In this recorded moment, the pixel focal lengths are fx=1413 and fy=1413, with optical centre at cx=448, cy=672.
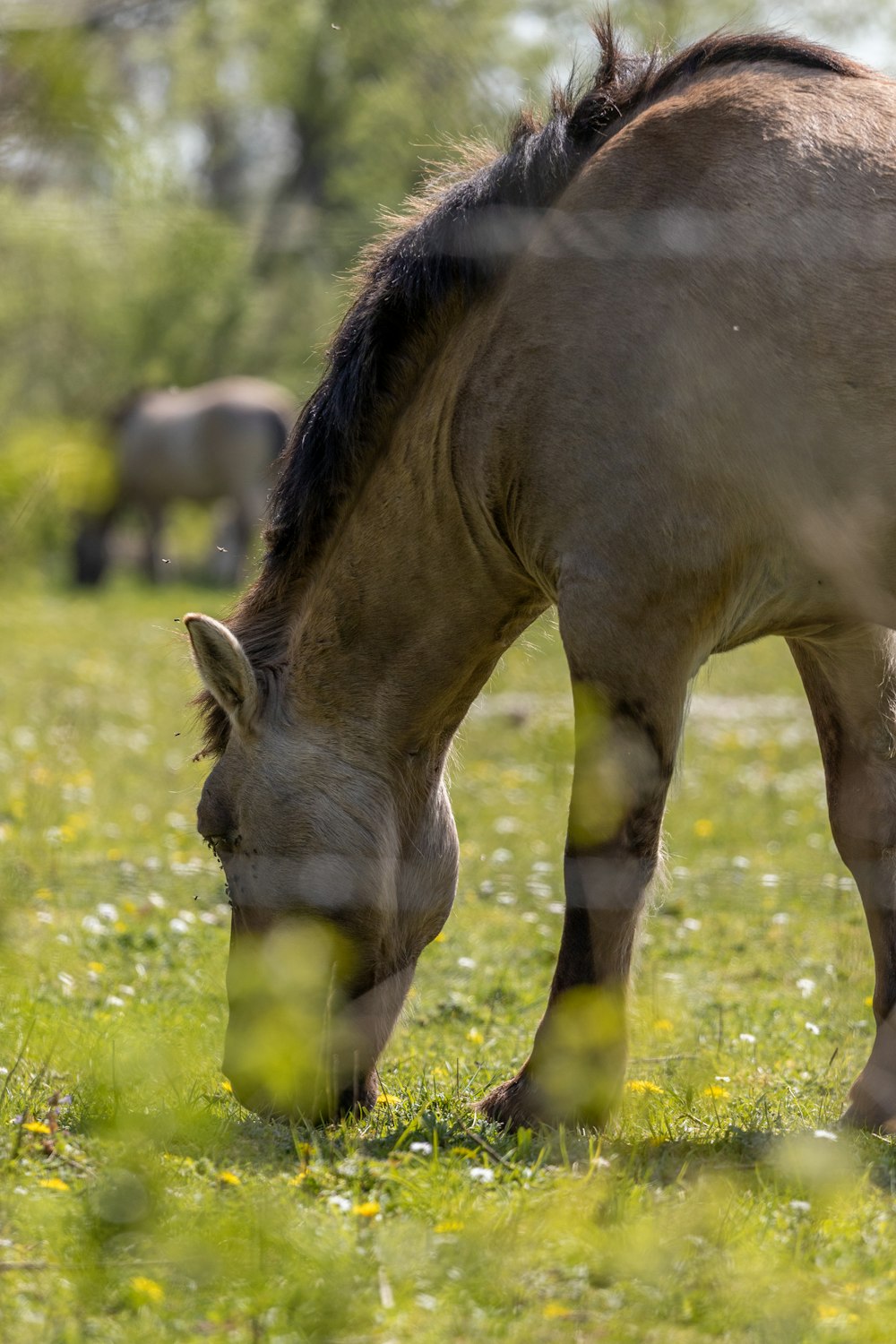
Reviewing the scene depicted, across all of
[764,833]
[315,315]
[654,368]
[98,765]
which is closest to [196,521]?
[315,315]

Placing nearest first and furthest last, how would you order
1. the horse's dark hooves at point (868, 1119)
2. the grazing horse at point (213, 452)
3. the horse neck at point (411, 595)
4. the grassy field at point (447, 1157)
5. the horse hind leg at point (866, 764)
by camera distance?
1. the grassy field at point (447, 1157)
2. the horse's dark hooves at point (868, 1119)
3. the horse neck at point (411, 595)
4. the horse hind leg at point (866, 764)
5. the grazing horse at point (213, 452)

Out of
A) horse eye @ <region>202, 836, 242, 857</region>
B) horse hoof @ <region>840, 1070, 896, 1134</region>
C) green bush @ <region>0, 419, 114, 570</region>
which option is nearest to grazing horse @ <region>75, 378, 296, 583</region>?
horse eye @ <region>202, 836, 242, 857</region>

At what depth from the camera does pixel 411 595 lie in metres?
3.54

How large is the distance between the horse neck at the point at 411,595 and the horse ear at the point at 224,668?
0.52 ft

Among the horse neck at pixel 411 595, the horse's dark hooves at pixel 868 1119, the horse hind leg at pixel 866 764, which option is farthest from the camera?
the horse hind leg at pixel 866 764

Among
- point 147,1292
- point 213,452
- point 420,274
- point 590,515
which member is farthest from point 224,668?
point 213,452

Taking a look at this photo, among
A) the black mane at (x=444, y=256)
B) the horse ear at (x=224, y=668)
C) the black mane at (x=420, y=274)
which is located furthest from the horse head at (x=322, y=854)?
the black mane at (x=444, y=256)

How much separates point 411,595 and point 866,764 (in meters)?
1.28

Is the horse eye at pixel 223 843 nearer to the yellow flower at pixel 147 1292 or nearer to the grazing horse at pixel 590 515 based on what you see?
the grazing horse at pixel 590 515

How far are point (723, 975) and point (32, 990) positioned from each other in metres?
2.41

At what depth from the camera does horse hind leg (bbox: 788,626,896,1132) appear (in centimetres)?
363

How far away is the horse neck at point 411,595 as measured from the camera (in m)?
3.52

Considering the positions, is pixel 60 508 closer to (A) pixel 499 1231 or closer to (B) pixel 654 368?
(A) pixel 499 1231

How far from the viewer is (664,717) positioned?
3.08 meters
